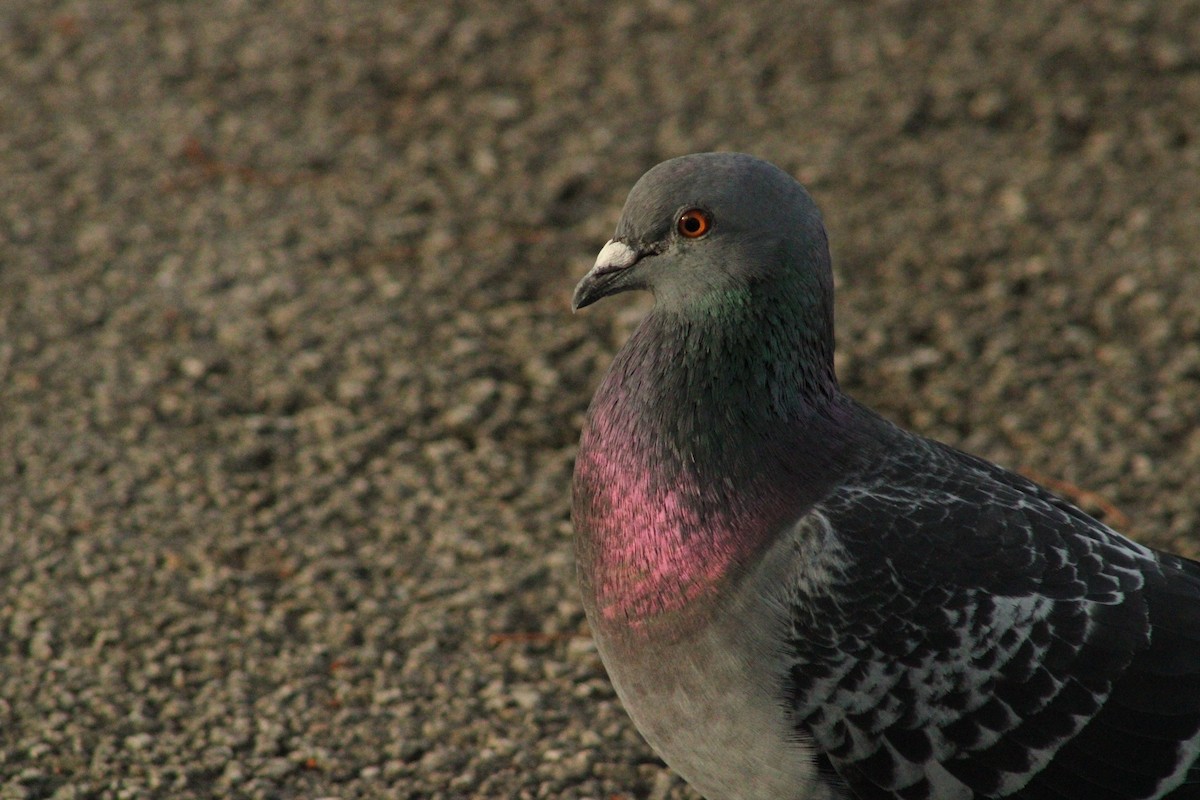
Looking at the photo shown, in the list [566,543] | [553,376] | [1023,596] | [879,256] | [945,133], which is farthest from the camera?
[945,133]

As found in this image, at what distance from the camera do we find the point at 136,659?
4.36 m

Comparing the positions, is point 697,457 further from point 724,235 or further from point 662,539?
point 724,235

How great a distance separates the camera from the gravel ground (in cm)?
429

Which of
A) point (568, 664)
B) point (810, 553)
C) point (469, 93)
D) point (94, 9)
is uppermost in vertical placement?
point (94, 9)

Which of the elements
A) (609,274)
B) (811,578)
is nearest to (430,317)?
(609,274)

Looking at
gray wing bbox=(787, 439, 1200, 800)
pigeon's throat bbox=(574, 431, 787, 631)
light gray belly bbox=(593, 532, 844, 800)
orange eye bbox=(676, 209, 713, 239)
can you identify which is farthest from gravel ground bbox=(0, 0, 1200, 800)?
orange eye bbox=(676, 209, 713, 239)

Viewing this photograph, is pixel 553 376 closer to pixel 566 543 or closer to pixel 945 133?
pixel 566 543

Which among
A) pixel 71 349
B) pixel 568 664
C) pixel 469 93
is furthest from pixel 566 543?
pixel 469 93

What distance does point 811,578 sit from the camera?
319 centimetres

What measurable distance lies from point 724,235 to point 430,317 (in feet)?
8.73

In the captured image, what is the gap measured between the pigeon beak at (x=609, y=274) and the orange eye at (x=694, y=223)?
0.14 metres

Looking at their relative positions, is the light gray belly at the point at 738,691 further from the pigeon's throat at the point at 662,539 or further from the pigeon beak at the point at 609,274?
the pigeon beak at the point at 609,274

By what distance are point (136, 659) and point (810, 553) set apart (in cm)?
224

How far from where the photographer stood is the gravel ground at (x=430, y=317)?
14.1 feet
